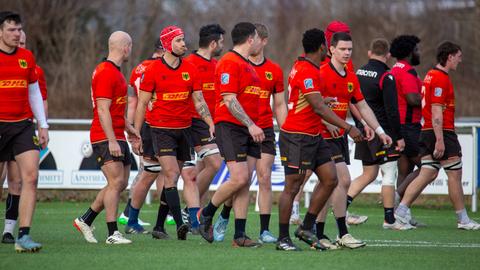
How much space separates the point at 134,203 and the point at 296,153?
10.8 ft

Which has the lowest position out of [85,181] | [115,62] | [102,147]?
[85,181]

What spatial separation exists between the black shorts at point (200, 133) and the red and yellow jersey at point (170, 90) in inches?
35.5

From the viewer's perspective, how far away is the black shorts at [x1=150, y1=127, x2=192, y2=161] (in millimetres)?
13437

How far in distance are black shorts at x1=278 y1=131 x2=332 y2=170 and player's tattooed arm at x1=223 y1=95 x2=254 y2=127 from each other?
0.42 metres

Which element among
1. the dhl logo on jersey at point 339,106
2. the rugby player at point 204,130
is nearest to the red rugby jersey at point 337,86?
the dhl logo on jersey at point 339,106

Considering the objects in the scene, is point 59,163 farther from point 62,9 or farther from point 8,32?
point 62,9

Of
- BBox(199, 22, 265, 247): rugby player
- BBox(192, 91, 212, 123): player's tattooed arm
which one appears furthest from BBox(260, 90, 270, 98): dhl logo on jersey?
BBox(199, 22, 265, 247): rugby player

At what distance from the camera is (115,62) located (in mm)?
12922

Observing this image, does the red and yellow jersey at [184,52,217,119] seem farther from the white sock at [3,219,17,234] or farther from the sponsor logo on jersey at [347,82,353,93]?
the white sock at [3,219,17,234]

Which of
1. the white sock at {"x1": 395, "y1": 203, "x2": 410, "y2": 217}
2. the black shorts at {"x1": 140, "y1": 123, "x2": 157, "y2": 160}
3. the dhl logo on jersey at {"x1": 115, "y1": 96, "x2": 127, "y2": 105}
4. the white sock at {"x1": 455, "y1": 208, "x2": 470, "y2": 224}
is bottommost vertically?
the white sock at {"x1": 455, "y1": 208, "x2": 470, "y2": 224}

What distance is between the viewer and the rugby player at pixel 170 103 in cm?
1339

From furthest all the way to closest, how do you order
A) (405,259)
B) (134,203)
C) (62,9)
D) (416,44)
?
(62,9) → (416,44) → (134,203) → (405,259)

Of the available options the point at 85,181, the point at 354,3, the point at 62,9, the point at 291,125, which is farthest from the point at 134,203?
the point at 354,3

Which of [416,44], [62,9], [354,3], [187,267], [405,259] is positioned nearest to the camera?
[187,267]
